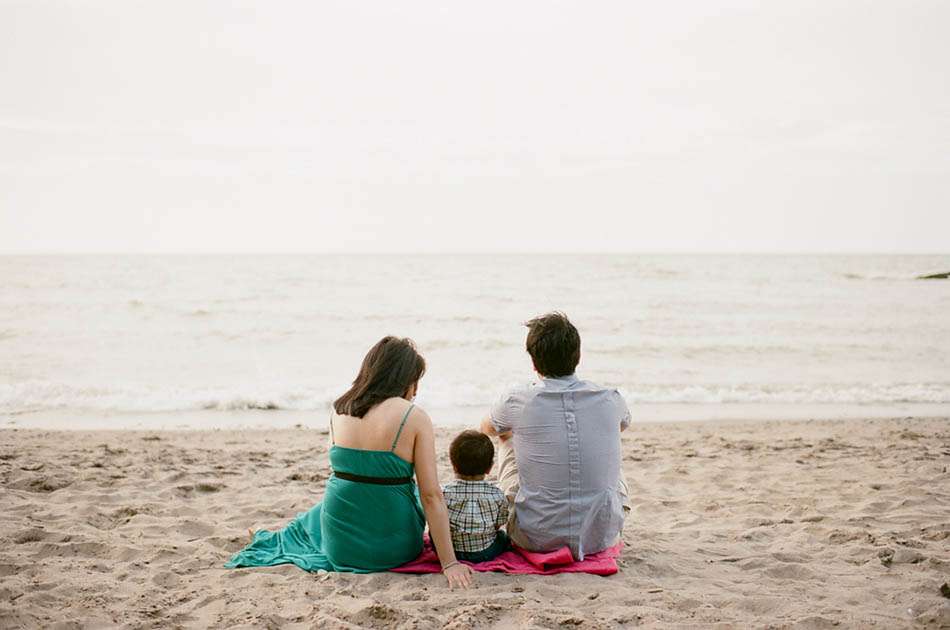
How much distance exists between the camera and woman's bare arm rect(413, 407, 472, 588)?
358 cm

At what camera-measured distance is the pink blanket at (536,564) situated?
12.5ft

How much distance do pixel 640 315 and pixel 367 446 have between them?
1985 cm

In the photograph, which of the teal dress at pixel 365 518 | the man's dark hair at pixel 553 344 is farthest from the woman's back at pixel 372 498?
the man's dark hair at pixel 553 344

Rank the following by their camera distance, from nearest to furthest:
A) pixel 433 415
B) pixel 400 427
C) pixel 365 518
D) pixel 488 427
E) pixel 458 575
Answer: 1. pixel 400 427
2. pixel 458 575
3. pixel 365 518
4. pixel 488 427
5. pixel 433 415

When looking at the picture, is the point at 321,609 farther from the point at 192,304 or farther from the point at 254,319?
the point at 192,304

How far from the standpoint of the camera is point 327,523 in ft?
12.8

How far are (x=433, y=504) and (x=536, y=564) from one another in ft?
2.25

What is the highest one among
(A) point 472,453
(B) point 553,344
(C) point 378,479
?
(B) point 553,344

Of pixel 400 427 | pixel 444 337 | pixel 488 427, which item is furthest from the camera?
pixel 444 337

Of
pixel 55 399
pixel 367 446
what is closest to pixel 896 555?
pixel 367 446

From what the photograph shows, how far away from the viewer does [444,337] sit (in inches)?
717

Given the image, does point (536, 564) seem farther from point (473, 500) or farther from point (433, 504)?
point (433, 504)

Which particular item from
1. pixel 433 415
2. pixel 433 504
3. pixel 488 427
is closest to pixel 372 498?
pixel 433 504

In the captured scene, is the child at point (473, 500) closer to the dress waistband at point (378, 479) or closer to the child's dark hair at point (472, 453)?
the child's dark hair at point (472, 453)
